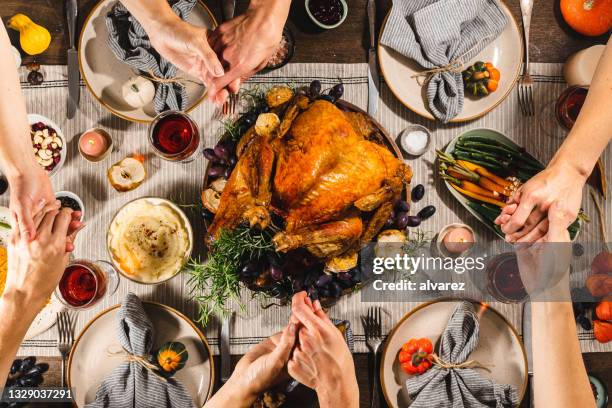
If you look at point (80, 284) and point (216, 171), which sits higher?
point (216, 171)

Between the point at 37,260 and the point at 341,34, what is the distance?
3.76 ft

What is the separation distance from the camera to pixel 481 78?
167 cm

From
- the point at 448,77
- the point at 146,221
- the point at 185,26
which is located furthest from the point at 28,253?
the point at 448,77

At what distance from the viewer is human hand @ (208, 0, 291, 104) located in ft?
4.78

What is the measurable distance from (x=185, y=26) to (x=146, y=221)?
1.95 ft

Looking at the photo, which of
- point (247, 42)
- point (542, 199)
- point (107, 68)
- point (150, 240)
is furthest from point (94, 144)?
point (542, 199)

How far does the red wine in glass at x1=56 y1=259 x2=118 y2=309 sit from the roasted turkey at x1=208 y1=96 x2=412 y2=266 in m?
0.44

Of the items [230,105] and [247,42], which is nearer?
→ [247,42]

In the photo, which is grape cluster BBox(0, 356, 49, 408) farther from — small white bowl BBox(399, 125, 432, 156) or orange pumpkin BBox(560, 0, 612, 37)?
orange pumpkin BBox(560, 0, 612, 37)

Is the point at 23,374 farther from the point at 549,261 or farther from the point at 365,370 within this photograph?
the point at 549,261

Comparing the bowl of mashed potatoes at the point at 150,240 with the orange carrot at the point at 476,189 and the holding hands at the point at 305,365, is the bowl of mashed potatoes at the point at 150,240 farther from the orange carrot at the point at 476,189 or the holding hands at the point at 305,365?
the orange carrot at the point at 476,189

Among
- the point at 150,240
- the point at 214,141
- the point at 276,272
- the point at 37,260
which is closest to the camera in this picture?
the point at 37,260

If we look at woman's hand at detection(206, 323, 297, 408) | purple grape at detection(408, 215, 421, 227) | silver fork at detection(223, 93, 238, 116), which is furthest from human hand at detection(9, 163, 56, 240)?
purple grape at detection(408, 215, 421, 227)

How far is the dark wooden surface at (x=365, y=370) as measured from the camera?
1.71 metres
